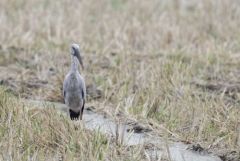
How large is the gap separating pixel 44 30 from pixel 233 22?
2.66m

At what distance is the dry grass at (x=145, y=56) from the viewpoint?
269 inches

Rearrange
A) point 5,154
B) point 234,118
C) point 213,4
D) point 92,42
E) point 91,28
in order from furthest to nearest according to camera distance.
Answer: point 213,4 < point 91,28 < point 92,42 < point 234,118 < point 5,154

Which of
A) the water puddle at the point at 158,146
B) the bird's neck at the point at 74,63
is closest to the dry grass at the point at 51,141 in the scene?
the water puddle at the point at 158,146

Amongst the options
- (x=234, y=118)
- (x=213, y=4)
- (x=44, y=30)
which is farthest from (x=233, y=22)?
(x=234, y=118)

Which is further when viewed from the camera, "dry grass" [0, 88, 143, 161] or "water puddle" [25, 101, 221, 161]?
"water puddle" [25, 101, 221, 161]

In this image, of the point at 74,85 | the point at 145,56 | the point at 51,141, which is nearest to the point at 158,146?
the point at 51,141

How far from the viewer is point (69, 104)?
21.2ft

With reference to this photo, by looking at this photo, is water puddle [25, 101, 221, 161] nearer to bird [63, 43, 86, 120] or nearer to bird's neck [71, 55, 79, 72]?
bird [63, 43, 86, 120]

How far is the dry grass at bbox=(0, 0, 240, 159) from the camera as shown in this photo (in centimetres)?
684

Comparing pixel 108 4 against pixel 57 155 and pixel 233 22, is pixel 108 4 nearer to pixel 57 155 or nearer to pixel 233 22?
pixel 233 22

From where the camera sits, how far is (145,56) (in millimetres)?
9461

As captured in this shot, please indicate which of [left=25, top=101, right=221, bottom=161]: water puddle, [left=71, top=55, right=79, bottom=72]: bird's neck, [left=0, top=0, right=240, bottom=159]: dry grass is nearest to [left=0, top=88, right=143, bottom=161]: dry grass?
[left=25, top=101, right=221, bottom=161]: water puddle

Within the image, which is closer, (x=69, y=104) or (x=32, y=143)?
(x=32, y=143)

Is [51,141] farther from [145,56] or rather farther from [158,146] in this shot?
[145,56]
